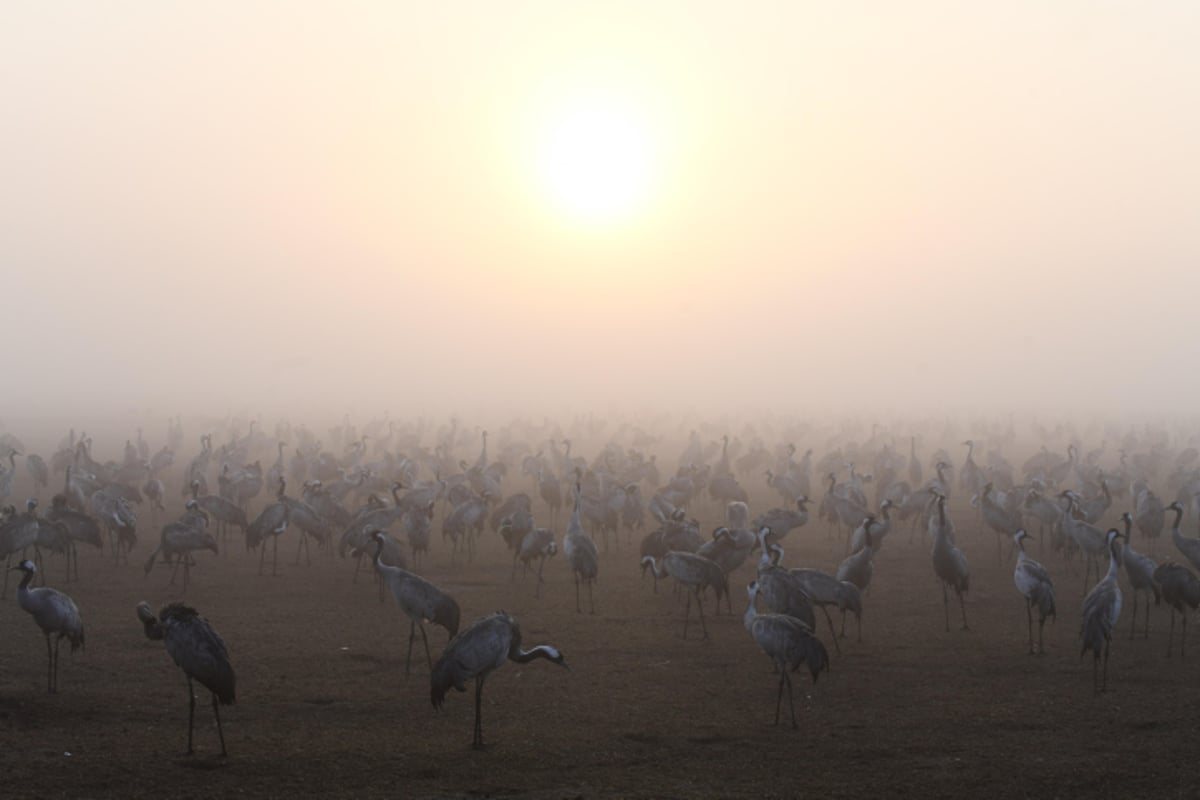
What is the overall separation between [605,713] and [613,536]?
15.6m

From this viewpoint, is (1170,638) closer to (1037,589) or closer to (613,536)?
(1037,589)

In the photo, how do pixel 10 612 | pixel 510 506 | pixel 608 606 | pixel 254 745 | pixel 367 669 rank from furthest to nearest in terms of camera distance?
pixel 510 506 < pixel 608 606 < pixel 10 612 < pixel 367 669 < pixel 254 745

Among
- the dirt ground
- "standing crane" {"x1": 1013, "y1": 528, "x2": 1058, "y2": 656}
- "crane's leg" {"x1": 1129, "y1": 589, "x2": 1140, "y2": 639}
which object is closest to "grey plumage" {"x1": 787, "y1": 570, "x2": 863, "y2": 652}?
the dirt ground

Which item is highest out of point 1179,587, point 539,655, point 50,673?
point 1179,587

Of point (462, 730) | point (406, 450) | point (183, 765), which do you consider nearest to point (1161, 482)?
point (406, 450)

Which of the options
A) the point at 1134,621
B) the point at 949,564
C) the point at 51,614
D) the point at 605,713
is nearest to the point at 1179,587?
the point at 1134,621

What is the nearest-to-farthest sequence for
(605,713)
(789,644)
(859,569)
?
(789,644) → (605,713) → (859,569)

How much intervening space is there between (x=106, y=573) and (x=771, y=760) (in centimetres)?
1550

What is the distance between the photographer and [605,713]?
455 inches

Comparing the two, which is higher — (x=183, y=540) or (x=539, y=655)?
(x=183, y=540)

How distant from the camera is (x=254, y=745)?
10.2m

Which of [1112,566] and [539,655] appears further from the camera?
[1112,566]

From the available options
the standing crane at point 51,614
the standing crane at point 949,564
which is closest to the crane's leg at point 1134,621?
the standing crane at point 949,564

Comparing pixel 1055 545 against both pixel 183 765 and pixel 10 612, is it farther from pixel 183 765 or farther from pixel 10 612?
pixel 10 612
